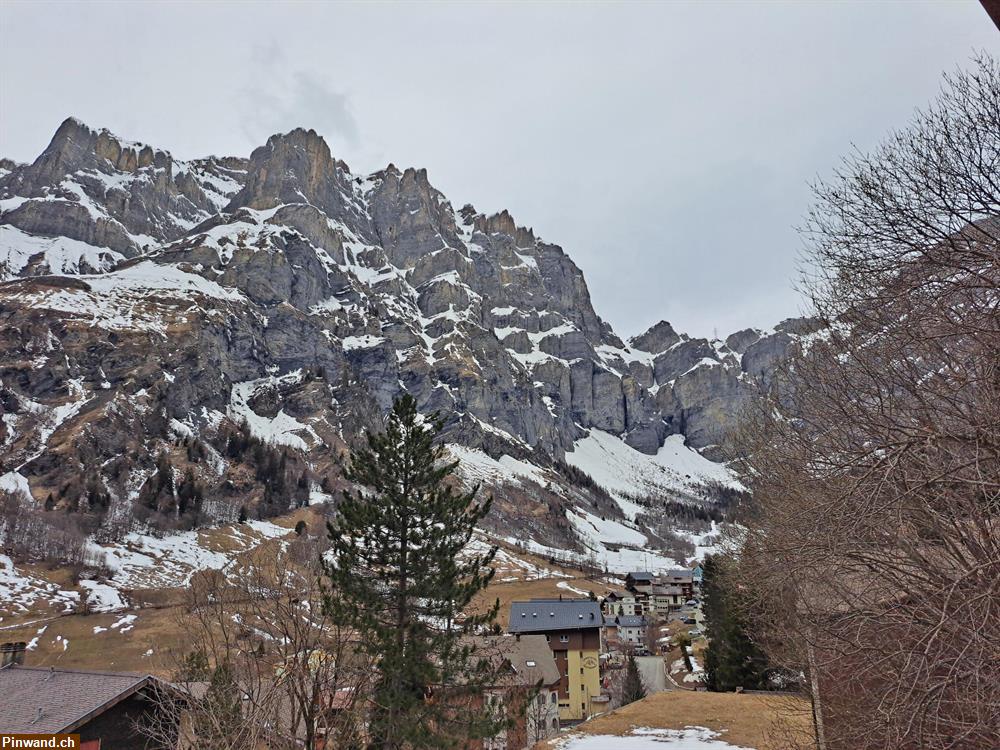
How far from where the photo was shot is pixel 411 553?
19016 millimetres

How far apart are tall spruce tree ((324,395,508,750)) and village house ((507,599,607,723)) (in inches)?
1334

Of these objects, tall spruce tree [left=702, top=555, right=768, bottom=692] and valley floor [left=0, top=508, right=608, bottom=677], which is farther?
valley floor [left=0, top=508, right=608, bottom=677]

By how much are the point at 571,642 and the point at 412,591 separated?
41346 millimetres

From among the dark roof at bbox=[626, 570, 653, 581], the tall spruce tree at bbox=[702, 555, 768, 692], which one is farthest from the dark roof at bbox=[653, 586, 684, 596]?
the tall spruce tree at bbox=[702, 555, 768, 692]

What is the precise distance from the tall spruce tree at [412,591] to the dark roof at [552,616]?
36670 millimetres

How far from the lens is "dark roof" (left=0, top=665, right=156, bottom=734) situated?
16.8 meters

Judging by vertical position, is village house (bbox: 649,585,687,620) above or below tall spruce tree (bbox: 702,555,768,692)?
below

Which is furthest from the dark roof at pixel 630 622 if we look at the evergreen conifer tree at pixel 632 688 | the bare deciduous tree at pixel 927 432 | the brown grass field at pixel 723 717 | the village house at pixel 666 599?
the bare deciduous tree at pixel 927 432

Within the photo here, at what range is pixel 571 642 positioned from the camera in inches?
2175

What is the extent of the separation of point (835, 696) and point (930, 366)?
745cm

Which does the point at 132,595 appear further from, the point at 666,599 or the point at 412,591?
the point at 666,599

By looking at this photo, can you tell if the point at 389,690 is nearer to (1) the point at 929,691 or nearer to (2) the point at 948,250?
(1) the point at 929,691

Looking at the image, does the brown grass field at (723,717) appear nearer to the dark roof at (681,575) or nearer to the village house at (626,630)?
the village house at (626,630)

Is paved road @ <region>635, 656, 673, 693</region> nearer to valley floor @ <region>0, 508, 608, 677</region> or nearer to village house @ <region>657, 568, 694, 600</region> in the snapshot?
valley floor @ <region>0, 508, 608, 677</region>
